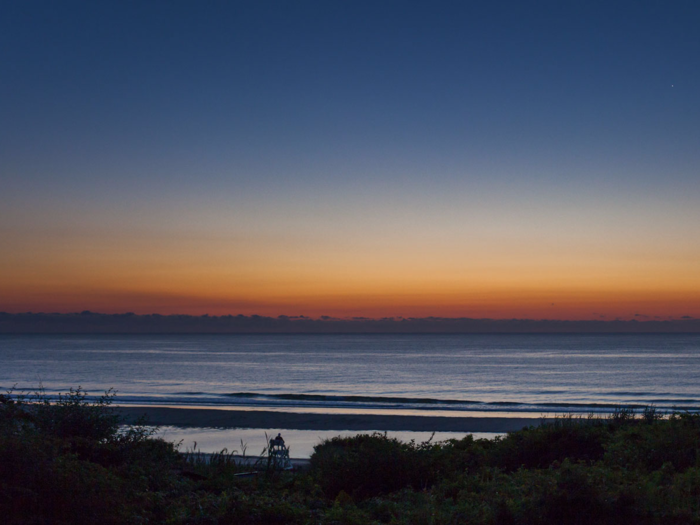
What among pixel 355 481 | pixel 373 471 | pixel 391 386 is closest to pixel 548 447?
pixel 373 471

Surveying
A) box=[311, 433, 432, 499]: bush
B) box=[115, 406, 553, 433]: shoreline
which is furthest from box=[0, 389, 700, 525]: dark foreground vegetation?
box=[115, 406, 553, 433]: shoreline

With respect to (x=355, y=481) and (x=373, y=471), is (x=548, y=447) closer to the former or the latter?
(x=373, y=471)

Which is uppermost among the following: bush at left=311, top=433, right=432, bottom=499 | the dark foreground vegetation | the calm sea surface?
the dark foreground vegetation

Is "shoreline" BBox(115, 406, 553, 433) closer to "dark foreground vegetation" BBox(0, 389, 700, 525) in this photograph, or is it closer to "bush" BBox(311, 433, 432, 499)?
"dark foreground vegetation" BBox(0, 389, 700, 525)

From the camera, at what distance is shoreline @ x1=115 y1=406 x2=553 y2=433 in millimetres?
32250

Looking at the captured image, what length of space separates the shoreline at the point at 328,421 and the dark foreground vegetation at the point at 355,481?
16347 millimetres

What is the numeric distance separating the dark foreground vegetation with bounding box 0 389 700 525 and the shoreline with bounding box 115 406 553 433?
644 inches

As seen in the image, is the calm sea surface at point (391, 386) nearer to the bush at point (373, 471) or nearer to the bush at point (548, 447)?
the bush at point (548, 447)

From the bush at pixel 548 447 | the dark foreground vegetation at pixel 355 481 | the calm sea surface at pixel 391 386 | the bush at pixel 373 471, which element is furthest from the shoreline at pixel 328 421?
the bush at pixel 373 471

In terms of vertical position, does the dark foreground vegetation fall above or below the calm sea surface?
above

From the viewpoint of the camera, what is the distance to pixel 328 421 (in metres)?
34.1

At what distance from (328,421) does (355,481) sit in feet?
69.0

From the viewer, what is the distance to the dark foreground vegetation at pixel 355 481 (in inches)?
317

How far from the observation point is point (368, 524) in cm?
912
